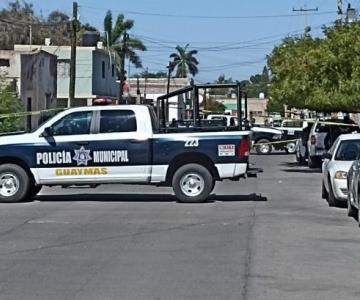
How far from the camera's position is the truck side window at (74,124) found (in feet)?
64.2

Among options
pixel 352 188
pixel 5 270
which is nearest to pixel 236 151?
pixel 352 188

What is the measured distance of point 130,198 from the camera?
69.3 feet

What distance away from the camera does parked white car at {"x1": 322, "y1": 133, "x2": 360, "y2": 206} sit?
61.1ft

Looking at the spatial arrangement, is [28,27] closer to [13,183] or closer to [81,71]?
[81,71]

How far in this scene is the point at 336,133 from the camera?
1344 inches

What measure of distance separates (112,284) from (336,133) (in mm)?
25095

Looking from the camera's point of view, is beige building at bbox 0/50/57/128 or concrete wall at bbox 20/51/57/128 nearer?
beige building at bbox 0/50/57/128

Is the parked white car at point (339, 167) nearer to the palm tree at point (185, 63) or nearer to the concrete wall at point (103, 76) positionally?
the concrete wall at point (103, 76)

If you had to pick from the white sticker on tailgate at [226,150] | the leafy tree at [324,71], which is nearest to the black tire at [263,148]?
the leafy tree at [324,71]

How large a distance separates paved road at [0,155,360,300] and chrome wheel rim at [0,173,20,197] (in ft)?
1.52

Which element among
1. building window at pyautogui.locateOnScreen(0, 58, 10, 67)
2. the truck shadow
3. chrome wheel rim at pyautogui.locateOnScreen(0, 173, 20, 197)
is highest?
building window at pyautogui.locateOnScreen(0, 58, 10, 67)

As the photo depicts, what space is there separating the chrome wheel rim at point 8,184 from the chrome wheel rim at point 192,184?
11.5 feet

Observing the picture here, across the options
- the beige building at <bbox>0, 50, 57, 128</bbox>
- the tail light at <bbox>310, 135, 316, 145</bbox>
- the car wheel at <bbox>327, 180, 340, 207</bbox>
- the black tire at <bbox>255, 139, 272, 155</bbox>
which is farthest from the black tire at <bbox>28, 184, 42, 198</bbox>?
the black tire at <bbox>255, 139, 272, 155</bbox>

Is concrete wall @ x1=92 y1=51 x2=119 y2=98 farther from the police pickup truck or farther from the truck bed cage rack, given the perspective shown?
the police pickup truck
